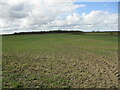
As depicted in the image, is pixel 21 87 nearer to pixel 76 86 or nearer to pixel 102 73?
pixel 76 86

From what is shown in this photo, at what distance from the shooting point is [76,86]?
5438mm

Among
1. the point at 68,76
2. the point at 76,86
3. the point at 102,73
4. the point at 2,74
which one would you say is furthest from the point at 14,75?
the point at 102,73

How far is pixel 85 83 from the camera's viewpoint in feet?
18.9

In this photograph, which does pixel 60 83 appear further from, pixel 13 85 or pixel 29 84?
pixel 13 85

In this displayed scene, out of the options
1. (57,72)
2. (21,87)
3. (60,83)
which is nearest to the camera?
(21,87)

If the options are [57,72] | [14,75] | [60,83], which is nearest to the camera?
[60,83]

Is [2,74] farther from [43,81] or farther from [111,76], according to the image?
[111,76]

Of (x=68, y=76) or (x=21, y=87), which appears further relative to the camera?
(x=68, y=76)

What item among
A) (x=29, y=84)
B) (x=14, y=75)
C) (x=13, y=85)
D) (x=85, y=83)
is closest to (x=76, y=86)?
(x=85, y=83)

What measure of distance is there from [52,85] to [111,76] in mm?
3530

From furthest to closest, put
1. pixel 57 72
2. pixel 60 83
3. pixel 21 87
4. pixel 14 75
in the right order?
pixel 57 72, pixel 14 75, pixel 60 83, pixel 21 87

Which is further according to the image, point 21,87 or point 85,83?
point 85,83

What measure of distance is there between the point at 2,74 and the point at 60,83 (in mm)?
3333

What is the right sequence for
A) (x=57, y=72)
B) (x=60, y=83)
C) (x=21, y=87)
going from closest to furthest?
(x=21, y=87)
(x=60, y=83)
(x=57, y=72)
